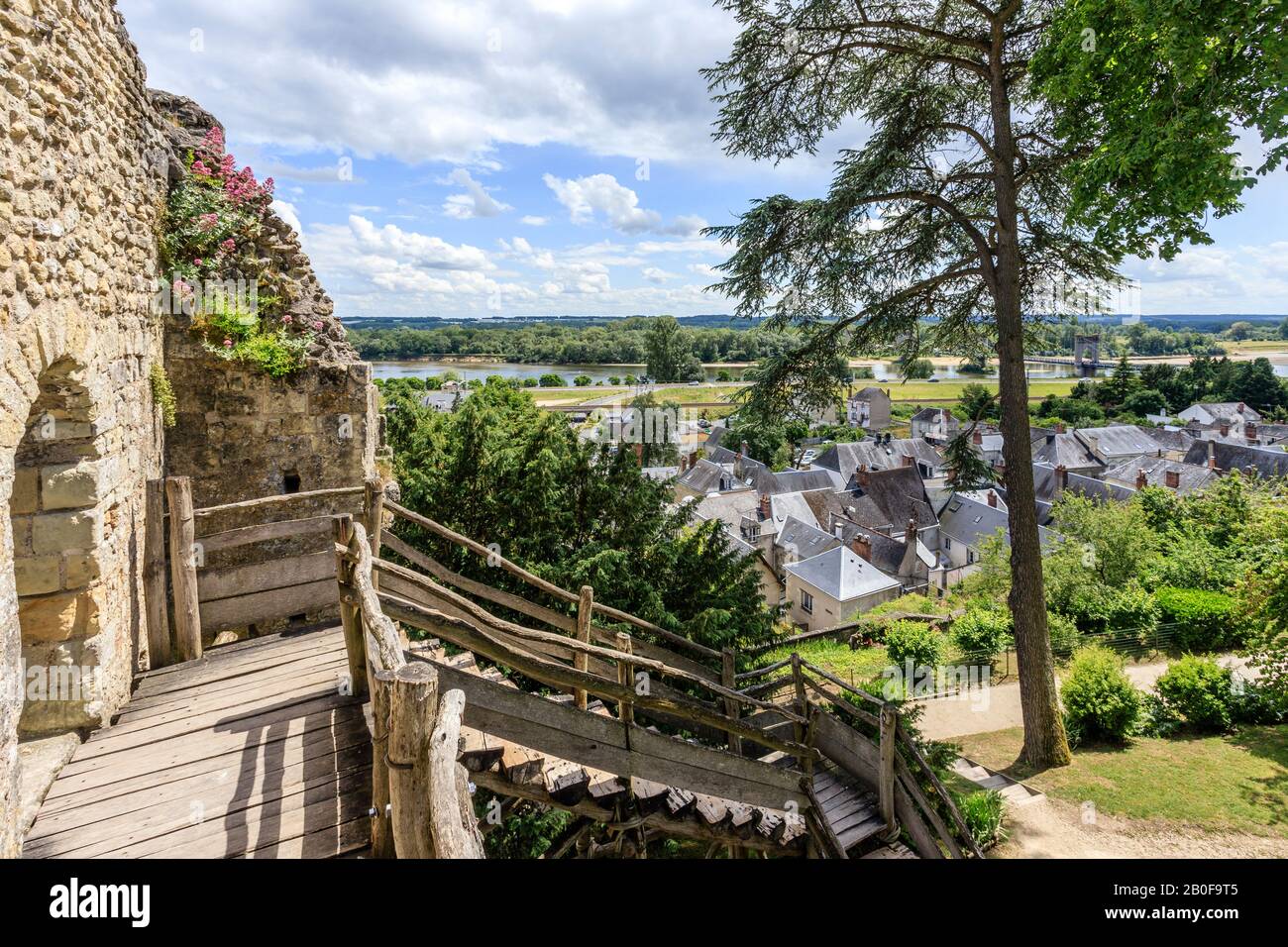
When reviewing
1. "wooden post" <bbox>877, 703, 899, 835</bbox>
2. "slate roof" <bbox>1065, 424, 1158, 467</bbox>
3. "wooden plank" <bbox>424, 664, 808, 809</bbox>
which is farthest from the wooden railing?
"slate roof" <bbox>1065, 424, 1158, 467</bbox>

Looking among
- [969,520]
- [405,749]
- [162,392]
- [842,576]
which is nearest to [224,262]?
[162,392]

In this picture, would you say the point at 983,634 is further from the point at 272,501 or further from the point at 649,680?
the point at 272,501

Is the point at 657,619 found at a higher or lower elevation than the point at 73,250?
lower

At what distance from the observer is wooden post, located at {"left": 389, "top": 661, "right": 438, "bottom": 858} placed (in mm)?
2307

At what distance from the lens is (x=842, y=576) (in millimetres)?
26922

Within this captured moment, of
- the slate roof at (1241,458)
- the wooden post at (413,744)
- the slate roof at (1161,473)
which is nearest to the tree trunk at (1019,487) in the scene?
the wooden post at (413,744)

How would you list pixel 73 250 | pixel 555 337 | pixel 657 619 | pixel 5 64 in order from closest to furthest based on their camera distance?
pixel 5 64 < pixel 73 250 < pixel 657 619 < pixel 555 337

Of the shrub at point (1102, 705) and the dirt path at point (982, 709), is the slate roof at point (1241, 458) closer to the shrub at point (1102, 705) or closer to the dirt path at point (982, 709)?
the dirt path at point (982, 709)

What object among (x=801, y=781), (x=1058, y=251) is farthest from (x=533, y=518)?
(x=1058, y=251)

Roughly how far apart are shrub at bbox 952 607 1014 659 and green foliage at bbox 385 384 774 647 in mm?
9818

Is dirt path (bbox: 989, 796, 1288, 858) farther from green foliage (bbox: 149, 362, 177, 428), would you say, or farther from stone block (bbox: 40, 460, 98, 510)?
green foliage (bbox: 149, 362, 177, 428)
